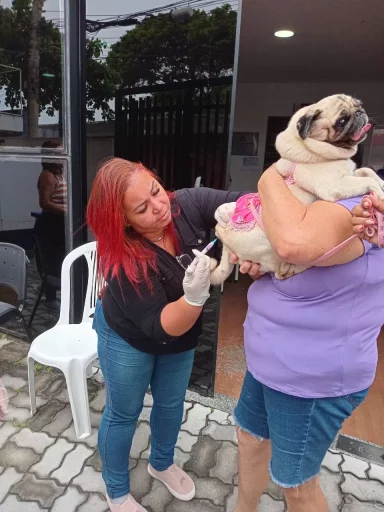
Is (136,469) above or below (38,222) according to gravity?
below

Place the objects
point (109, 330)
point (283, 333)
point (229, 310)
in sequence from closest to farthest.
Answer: point (283, 333) → point (109, 330) → point (229, 310)

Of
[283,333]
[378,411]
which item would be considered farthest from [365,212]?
[378,411]

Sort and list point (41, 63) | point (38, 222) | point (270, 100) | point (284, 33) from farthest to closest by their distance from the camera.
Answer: point (270, 100) → point (284, 33) → point (38, 222) → point (41, 63)

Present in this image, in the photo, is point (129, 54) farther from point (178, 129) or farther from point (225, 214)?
point (225, 214)

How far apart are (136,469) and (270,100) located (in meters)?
6.50

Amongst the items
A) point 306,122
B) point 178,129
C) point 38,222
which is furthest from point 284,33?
point 306,122

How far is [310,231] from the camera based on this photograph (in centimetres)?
94

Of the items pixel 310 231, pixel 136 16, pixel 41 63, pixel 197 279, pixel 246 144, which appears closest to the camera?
pixel 310 231

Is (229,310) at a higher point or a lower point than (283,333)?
lower

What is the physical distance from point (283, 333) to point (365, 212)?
0.41 meters

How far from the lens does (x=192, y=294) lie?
1.20 meters

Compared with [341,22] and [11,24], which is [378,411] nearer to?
[341,22]

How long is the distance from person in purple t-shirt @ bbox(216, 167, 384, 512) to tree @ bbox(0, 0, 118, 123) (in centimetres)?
181

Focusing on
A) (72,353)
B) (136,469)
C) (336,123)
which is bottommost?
(136,469)
